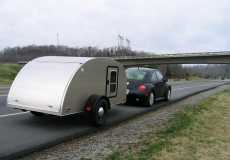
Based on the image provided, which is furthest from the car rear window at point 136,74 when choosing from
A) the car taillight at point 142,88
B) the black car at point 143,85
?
the car taillight at point 142,88

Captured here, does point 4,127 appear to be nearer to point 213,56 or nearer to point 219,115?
point 219,115

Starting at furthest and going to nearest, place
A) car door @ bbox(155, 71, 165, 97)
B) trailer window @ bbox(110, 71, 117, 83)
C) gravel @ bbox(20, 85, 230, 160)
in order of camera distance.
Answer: car door @ bbox(155, 71, 165, 97), trailer window @ bbox(110, 71, 117, 83), gravel @ bbox(20, 85, 230, 160)

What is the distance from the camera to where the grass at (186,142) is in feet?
22.4

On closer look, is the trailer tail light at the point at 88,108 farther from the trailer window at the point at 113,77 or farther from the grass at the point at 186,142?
the grass at the point at 186,142

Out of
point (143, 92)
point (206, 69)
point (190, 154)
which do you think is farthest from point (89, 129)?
point (206, 69)

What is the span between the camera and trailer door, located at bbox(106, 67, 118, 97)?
Result: 1096 cm

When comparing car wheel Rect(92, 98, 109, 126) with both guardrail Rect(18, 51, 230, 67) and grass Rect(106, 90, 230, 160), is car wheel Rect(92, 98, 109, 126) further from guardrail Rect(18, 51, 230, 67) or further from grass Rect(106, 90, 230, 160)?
guardrail Rect(18, 51, 230, 67)

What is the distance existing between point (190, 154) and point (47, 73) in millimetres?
4370

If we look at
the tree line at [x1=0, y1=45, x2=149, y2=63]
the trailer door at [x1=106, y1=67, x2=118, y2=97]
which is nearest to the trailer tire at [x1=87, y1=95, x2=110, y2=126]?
the trailer door at [x1=106, y1=67, x2=118, y2=97]

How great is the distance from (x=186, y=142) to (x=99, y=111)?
2.87 meters

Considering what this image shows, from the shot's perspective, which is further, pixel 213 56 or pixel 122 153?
pixel 213 56

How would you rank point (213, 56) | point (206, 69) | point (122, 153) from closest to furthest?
→ 1. point (122, 153)
2. point (213, 56)
3. point (206, 69)

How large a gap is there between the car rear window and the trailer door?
3.60 meters

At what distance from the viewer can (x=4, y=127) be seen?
9086mm
